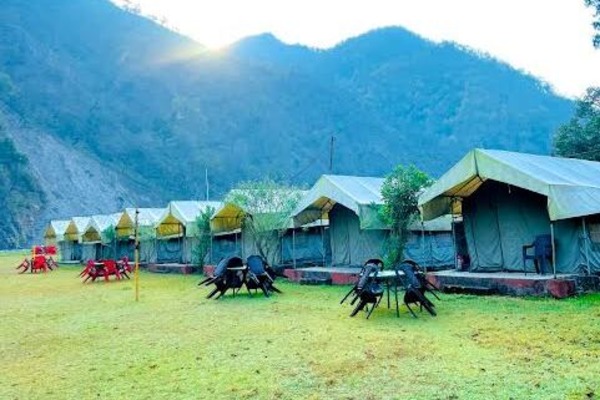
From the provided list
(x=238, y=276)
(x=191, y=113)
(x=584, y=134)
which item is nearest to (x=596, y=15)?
(x=584, y=134)

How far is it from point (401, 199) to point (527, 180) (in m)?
3.39

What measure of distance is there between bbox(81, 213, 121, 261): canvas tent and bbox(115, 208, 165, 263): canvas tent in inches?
19.8

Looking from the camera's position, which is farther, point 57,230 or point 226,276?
point 57,230

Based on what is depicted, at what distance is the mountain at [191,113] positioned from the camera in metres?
61.8

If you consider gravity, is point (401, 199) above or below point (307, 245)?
above

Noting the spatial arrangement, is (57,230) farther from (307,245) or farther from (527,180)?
(527,180)

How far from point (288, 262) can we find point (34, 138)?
5325cm

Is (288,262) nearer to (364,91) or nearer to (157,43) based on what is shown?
(157,43)

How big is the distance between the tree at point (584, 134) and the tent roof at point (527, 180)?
2062cm

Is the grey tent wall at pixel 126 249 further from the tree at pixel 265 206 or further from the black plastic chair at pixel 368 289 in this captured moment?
the black plastic chair at pixel 368 289

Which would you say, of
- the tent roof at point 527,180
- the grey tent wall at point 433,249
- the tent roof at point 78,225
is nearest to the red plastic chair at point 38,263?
the tent roof at point 78,225

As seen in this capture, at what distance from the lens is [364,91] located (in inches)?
4222

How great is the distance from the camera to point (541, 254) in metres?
11.4

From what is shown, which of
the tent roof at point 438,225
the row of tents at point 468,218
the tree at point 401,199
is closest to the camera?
the row of tents at point 468,218
